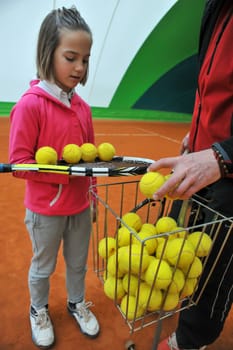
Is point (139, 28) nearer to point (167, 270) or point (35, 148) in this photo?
point (35, 148)

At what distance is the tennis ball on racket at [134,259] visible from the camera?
1.88ft

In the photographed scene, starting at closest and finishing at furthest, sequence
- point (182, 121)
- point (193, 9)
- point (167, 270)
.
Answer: point (167, 270), point (193, 9), point (182, 121)

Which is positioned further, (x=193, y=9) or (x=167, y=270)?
(x=193, y=9)

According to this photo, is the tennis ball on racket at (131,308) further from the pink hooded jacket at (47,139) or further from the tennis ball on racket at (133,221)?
the pink hooded jacket at (47,139)

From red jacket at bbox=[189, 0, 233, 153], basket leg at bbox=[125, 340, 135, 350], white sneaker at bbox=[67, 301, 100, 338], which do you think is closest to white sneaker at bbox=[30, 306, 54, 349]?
white sneaker at bbox=[67, 301, 100, 338]

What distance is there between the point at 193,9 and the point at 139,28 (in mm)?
1173

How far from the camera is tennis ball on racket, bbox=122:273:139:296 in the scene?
0.61 metres

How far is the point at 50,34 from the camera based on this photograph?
0.96m

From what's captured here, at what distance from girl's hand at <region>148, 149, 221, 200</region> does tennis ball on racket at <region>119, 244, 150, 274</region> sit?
11 cm

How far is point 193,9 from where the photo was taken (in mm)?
6039


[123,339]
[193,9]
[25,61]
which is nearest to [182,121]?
[193,9]

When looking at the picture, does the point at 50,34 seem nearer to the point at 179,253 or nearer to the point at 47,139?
the point at 47,139

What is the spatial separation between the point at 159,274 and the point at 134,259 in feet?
0.19

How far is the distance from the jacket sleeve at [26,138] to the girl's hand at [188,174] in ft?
1.44
